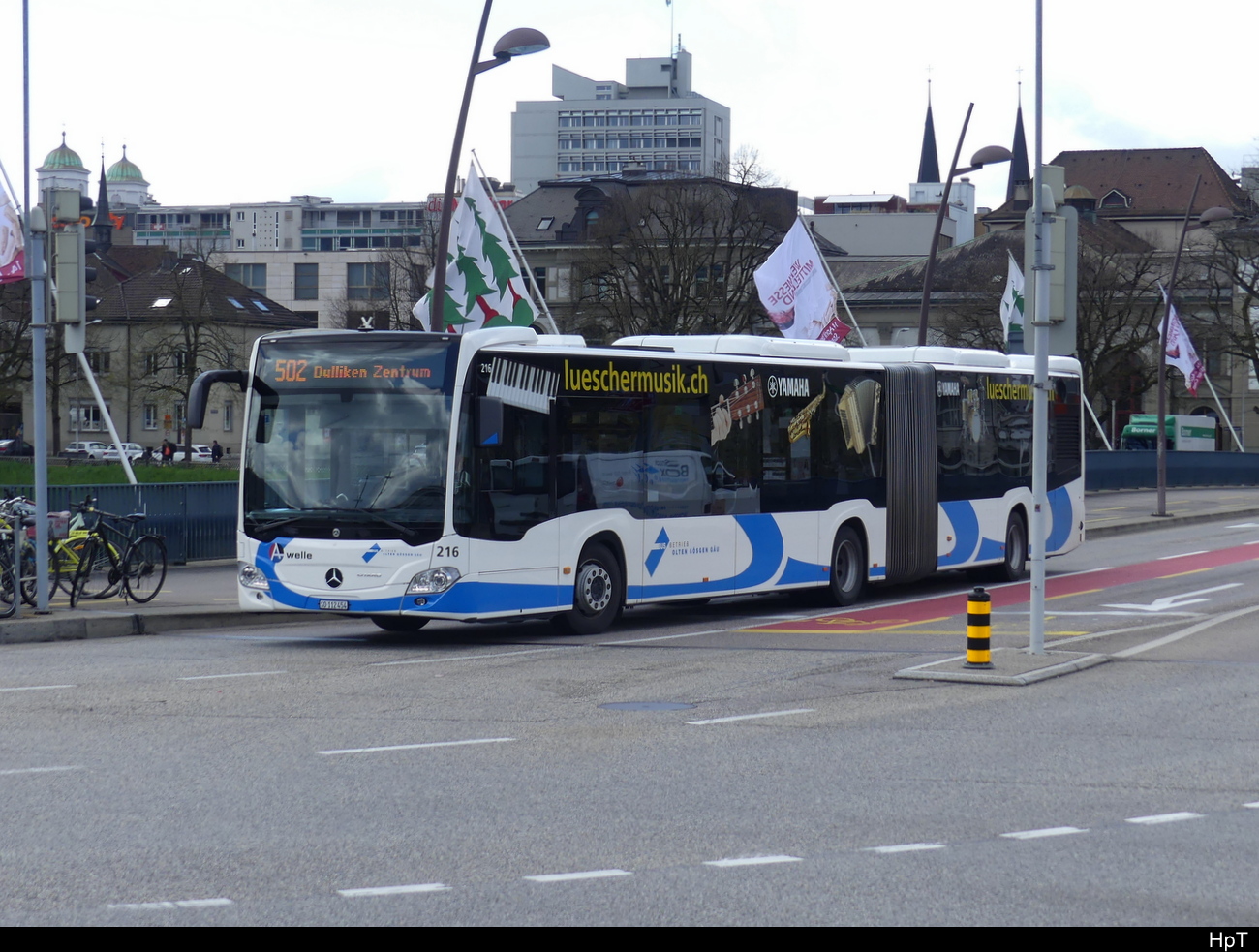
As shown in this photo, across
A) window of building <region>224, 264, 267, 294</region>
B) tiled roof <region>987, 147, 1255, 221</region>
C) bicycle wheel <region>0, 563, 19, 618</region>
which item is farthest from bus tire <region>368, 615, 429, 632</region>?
window of building <region>224, 264, 267, 294</region>

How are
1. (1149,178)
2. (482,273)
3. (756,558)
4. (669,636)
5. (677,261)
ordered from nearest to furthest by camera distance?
(669,636)
(756,558)
(482,273)
(677,261)
(1149,178)

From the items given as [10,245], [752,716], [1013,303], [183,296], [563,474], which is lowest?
[752,716]

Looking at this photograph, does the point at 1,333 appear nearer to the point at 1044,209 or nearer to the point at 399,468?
the point at 399,468

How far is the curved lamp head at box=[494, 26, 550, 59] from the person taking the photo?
22781mm

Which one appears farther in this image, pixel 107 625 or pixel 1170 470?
pixel 1170 470

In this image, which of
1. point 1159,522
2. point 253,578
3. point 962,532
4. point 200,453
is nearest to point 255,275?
point 200,453

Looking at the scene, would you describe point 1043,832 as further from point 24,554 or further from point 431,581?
point 24,554

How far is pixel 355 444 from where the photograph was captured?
1600cm

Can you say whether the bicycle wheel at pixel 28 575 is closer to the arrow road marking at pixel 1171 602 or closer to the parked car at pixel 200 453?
the arrow road marking at pixel 1171 602

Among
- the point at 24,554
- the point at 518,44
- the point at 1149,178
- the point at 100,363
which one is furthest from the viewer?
the point at 1149,178

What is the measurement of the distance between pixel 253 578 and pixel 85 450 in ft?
267

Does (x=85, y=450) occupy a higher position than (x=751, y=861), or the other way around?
(x=85, y=450)

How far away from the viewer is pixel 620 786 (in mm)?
8820

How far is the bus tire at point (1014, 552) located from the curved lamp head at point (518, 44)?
370 inches
